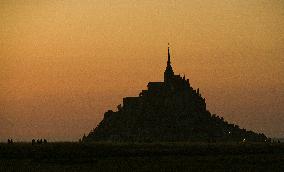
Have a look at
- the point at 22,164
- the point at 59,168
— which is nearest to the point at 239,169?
the point at 59,168

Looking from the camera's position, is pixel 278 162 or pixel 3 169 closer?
pixel 3 169

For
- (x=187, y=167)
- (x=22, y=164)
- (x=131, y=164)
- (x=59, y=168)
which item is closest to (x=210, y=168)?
(x=187, y=167)

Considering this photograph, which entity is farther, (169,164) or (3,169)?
(169,164)

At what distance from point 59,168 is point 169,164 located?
548 inches

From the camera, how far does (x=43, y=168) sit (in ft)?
220

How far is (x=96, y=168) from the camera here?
6831 cm

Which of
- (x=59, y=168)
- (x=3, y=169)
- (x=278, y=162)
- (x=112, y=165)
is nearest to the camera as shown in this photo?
(x=3, y=169)

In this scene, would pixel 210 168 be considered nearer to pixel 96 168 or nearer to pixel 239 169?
pixel 239 169

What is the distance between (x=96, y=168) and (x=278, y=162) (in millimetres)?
24553

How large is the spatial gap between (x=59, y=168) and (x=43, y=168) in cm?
185

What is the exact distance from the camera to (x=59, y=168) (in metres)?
67.9

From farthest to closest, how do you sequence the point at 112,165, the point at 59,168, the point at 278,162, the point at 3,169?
the point at 278,162, the point at 112,165, the point at 59,168, the point at 3,169

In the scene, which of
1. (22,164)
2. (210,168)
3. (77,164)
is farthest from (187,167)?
(22,164)

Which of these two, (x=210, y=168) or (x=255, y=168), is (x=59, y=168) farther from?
(x=255, y=168)
